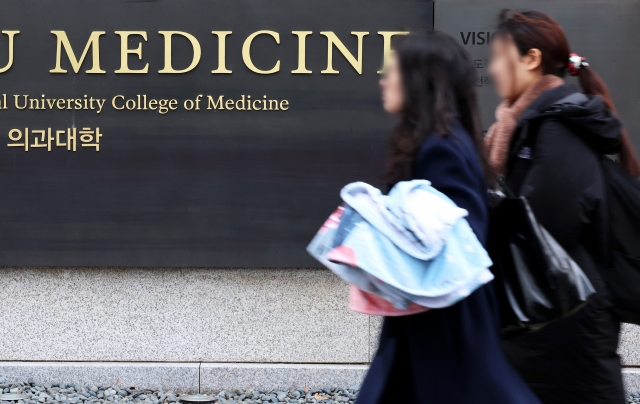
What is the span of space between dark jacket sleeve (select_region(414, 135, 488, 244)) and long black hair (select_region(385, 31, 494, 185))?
0.12ft

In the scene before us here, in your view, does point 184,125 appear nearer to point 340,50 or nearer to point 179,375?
point 340,50

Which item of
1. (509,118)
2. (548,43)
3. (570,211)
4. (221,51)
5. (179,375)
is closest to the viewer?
(570,211)

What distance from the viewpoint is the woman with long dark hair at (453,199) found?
1926 millimetres

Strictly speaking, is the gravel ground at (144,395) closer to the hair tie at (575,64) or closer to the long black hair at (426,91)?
the hair tie at (575,64)

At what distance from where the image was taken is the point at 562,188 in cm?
228

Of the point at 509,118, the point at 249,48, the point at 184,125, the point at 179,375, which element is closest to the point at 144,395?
the point at 179,375

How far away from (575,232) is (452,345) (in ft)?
2.05

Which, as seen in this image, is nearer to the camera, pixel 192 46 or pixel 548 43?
pixel 548 43

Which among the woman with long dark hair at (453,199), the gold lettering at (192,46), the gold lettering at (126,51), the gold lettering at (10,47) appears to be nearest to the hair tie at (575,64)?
the woman with long dark hair at (453,199)

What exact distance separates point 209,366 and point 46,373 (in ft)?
3.35

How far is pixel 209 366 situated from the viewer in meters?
4.75

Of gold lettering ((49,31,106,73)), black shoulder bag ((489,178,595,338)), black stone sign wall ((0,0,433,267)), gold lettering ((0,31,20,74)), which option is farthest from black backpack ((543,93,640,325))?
gold lettering ((0,31,20,74))

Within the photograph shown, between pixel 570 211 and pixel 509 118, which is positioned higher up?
pixel 509 118

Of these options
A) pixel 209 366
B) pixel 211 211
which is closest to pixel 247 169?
pixel 211 211
